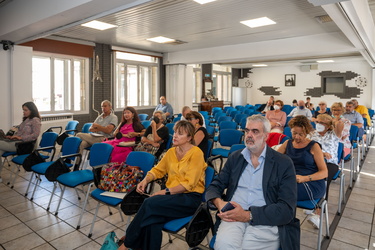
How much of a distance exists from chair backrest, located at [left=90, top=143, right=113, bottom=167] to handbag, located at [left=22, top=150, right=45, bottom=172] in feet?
3.22

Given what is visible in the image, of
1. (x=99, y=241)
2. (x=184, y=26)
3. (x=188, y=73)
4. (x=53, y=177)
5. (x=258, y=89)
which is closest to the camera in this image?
(x=99, y=241)

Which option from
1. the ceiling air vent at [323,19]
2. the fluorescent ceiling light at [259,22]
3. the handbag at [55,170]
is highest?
the fluorescent ceiling light at [259,22]

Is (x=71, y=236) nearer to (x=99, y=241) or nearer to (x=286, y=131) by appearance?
(x=99, y=241)

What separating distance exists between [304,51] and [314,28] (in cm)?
99

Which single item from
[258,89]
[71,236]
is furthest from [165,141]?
[258,89]

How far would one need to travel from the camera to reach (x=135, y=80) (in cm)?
1065

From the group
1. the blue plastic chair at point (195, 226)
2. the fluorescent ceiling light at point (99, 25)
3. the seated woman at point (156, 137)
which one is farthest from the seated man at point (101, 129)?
the blue plastic chair at point (195, 226)

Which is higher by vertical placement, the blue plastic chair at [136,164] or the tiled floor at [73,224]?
the blue plastic chair at [136,164]

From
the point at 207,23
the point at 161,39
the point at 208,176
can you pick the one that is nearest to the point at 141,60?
the point at 161,39

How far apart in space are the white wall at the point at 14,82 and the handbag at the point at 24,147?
8.93 feet

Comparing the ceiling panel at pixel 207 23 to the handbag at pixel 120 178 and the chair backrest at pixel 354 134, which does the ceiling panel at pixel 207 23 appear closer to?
the chair backrest at pixel 354 134

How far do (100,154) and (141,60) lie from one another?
775cm

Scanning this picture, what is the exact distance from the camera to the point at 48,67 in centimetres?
828

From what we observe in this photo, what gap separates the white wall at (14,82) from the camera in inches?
260
